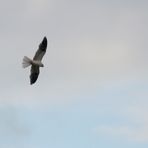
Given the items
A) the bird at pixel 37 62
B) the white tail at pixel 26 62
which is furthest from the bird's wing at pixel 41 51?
the white tail at pixel 26 62

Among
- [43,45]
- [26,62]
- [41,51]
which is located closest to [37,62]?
[41,51]

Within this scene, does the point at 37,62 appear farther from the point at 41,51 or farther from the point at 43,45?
the point at 43,45

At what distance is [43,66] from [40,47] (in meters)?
4.93

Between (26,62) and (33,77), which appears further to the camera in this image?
(33,77)

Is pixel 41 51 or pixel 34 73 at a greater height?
pixel 41 51

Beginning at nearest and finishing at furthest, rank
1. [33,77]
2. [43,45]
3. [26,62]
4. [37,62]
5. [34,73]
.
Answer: [26,62], [37,62], [34,73], [33,77], [43,45]

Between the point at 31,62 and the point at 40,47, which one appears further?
the point at 40,47

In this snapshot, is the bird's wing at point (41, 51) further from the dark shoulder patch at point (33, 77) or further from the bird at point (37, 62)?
the dark shoulder patch at point (33, 77)

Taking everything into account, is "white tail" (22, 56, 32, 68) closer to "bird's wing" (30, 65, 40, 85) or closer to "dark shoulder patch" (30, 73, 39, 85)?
"bird's wing" (30, 65, 40, 85)

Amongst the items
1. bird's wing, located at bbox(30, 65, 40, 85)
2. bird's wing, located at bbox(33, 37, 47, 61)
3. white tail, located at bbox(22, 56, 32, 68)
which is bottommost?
white tail, located at bbox(22, 56, 32, 68)

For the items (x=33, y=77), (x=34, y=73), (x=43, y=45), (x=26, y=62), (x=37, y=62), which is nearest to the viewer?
(x=26, y=62)

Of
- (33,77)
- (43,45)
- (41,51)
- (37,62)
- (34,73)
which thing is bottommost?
(34,73)

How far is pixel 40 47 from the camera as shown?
83.3 meters

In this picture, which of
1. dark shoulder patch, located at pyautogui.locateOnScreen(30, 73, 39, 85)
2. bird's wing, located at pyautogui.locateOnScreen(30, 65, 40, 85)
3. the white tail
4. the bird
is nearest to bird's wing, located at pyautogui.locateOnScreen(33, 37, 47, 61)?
the bird
